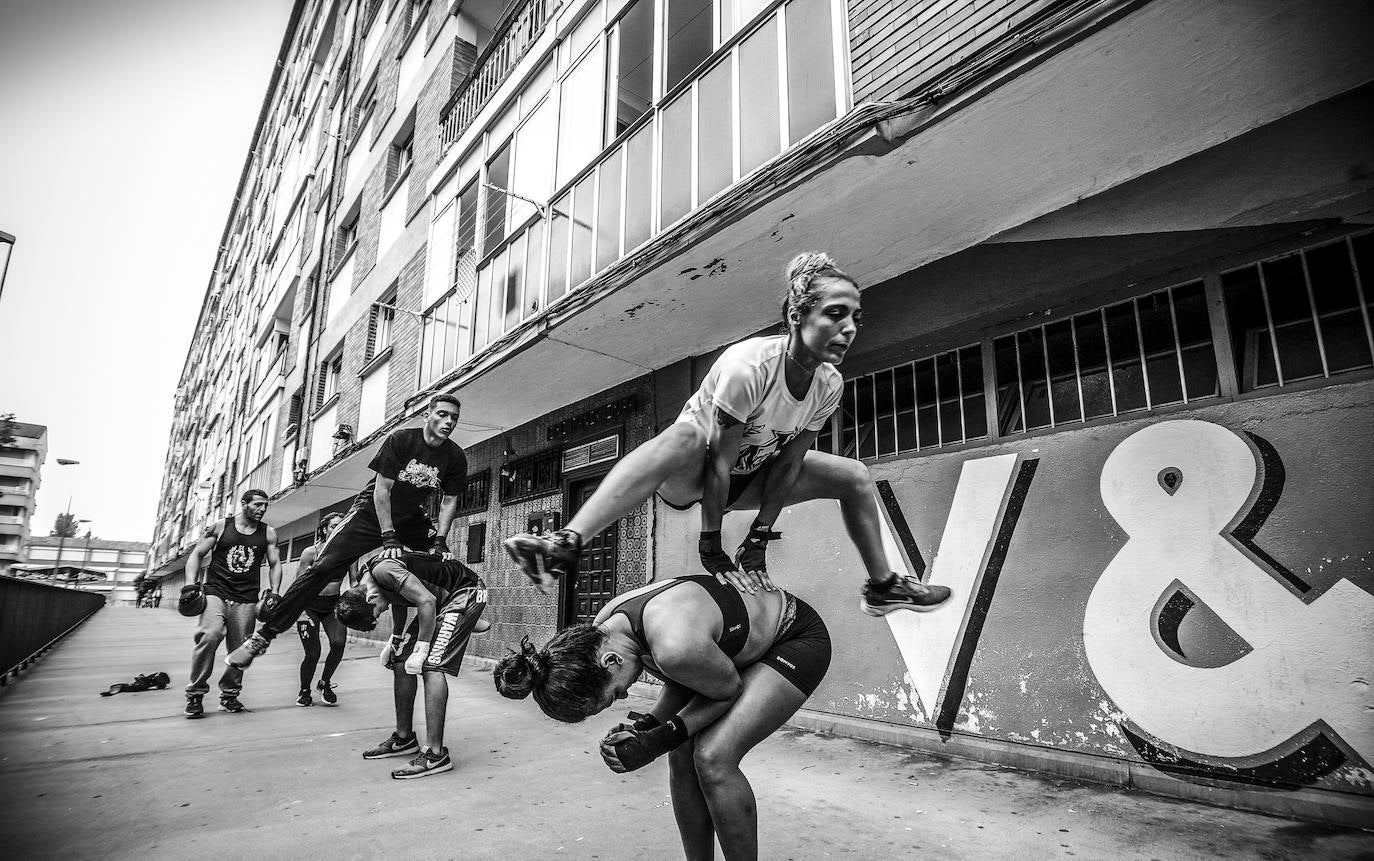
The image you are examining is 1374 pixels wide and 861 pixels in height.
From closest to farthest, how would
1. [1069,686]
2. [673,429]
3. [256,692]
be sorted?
1. [673,429]
2. [1069,686]
3. [256,692]

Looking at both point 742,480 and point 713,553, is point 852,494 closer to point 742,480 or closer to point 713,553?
point 742,480

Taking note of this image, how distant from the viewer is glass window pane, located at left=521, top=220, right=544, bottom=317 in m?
7.92

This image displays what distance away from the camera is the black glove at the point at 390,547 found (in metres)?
4.15

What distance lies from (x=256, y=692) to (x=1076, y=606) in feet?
24.9

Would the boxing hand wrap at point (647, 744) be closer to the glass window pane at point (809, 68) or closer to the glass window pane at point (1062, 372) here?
the glass window pane at point (1062, 372)

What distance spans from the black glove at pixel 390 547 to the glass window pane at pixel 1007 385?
158 inches

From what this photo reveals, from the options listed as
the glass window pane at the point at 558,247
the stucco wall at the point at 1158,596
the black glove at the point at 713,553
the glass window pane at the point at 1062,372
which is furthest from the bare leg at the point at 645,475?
the glass window pane at the point at 558,247

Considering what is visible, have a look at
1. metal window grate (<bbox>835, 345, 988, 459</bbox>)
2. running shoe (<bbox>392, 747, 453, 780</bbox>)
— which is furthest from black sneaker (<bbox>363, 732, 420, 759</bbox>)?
metal window grate (<bbox>835, 345, 988, 459</bbox>)

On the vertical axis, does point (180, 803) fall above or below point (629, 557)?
below

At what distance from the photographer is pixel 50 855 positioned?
8.36 feet

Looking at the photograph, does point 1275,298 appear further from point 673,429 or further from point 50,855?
point 50,855

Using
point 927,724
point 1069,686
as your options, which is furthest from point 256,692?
point 1069,686

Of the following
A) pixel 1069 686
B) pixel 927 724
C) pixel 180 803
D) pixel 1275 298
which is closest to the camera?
pixel 180 803

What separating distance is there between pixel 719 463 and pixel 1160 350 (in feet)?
10.1
